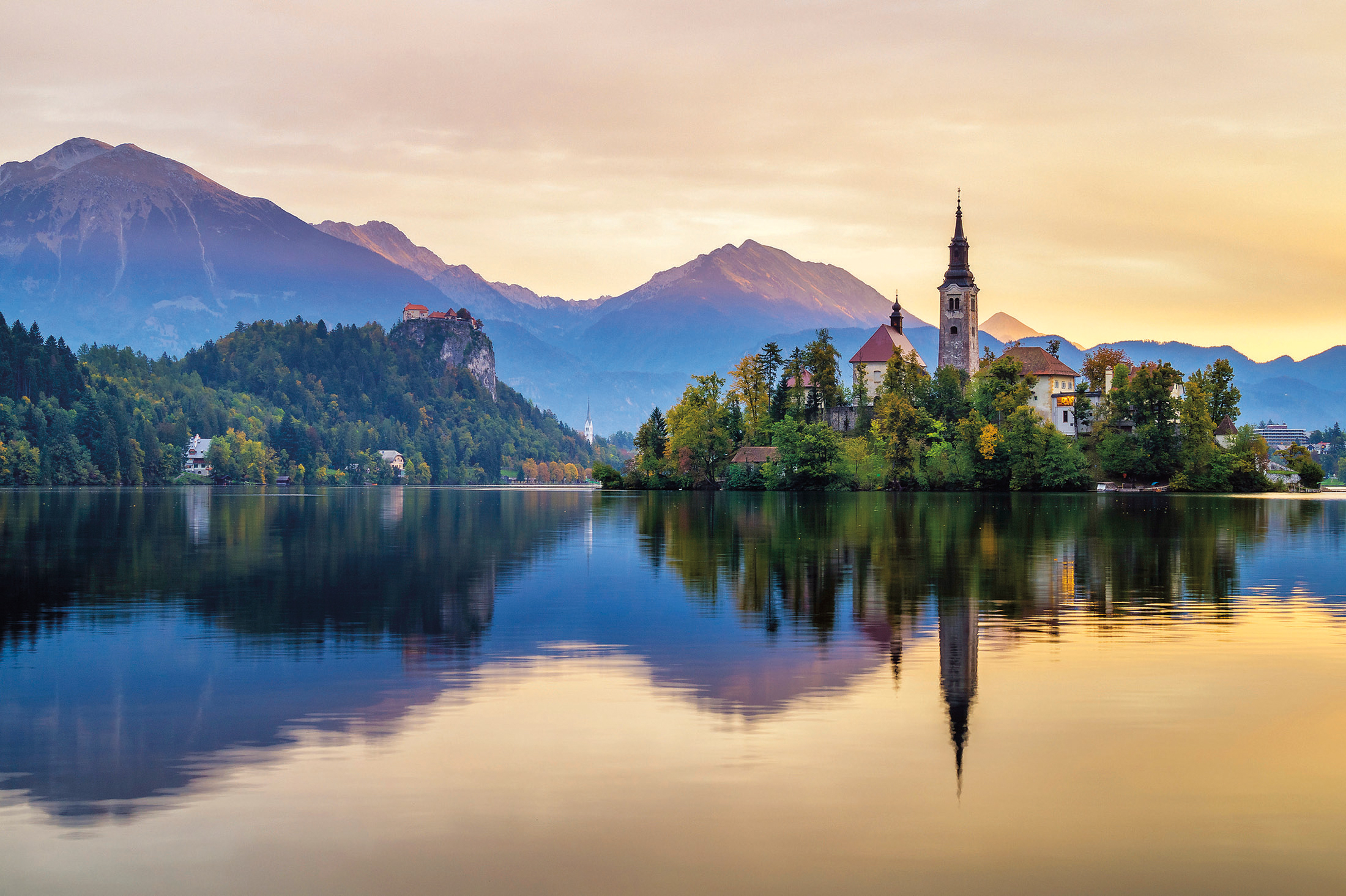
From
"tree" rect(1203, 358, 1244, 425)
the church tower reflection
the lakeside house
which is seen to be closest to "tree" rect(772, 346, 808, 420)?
the lakeside house

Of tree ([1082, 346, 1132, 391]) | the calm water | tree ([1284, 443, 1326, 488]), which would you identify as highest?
tree ([1082, 346, 1132, 391])

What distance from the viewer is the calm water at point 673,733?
11383 mm

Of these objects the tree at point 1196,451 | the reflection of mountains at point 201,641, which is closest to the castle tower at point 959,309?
the tree at point 1196,451

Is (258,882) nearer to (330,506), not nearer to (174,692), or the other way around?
(174,692)

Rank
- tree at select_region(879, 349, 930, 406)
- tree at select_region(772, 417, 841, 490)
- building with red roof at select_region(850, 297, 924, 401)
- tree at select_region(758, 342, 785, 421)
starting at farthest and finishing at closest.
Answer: building with red roof at select_region(850, 297, 924, 401), tree at select_region(758, 342, 785, 421), tree at select_region(879, 349, 930, 406), tree at select_region(772, 417, 841, 490)

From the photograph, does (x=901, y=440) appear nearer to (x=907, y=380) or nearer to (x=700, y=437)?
(x=907, y=380)

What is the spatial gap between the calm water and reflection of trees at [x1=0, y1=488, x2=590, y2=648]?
32 centimetres

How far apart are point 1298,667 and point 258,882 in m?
18.7

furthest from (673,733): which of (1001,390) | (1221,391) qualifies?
(1221,391)

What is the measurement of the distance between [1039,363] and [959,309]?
70.3ft

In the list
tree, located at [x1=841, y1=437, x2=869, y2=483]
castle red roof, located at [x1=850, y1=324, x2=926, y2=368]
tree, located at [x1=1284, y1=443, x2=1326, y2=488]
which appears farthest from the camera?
castle red roof, located at [x1=850, y1=324, x2=926, y2=368]

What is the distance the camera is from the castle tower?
190000 mm

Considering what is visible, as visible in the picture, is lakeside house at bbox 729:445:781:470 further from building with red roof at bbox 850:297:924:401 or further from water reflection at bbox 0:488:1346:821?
water reflection at bbox 0:488:1346:821

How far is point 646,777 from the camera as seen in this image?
14.0 m
